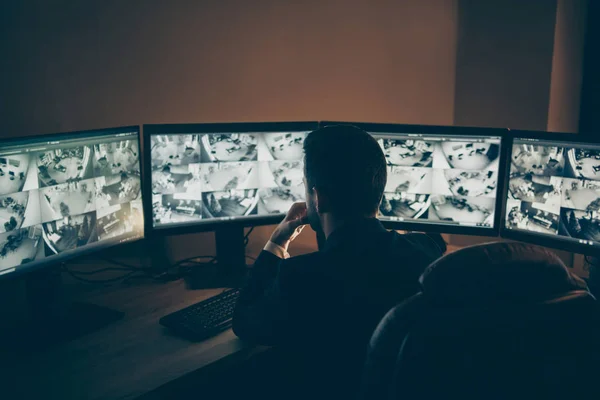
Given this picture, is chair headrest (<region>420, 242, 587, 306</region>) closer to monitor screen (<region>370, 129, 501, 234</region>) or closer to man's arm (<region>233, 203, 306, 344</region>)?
man's arm (<region>233, 203, 306, 344</region>)

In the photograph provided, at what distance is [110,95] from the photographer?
207cm

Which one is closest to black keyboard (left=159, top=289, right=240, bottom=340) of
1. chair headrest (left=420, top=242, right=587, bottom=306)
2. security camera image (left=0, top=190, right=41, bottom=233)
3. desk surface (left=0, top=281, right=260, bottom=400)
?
desk surface (left=0, top=281, right=260, bottom=400)

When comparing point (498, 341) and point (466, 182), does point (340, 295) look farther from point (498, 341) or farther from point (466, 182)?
point (466, 182)

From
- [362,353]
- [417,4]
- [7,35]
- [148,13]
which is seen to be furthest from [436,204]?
[7,35]

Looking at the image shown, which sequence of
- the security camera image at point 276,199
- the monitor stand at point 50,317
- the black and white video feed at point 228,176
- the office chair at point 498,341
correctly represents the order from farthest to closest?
the security camera image at point 276,199 < the black and white video feed at point 228,176 < the monitor stand at point 50,317 < the office chair at point 498,341

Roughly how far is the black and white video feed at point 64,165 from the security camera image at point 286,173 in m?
0.60

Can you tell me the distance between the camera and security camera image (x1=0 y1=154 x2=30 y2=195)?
1530 mm

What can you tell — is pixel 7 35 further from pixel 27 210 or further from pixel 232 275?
pixel 232 275

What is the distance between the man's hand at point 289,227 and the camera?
1.75 metres

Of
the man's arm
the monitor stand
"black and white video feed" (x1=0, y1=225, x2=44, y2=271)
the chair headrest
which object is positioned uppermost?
the chair headrest

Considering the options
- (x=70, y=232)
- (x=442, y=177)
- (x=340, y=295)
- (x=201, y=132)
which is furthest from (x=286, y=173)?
(x=340, y=295)

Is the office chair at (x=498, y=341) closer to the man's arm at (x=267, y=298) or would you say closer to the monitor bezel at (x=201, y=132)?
the man's arm at (x=267, y=298)

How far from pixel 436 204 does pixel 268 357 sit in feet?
2.62

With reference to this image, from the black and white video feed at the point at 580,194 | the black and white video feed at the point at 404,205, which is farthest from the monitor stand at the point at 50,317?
the black and white video feed at the point at 580,194
